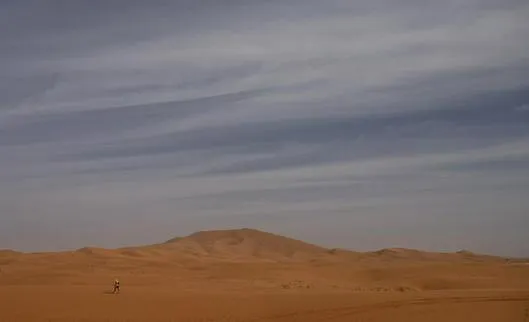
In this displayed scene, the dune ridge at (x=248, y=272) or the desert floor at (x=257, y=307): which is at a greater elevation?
the dune ridge at (x=248, y=272)

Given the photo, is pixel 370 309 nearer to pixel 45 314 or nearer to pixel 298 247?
pixel 45 314

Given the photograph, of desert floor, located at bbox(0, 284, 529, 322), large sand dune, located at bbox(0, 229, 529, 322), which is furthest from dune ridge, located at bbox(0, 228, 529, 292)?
desert floor, located at bbox(0, 284, 529, 322)

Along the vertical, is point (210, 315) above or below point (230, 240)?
below

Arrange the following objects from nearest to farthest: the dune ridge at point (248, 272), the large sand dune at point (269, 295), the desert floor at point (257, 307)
A: the desert floor at point (257, 307), the large sand dune at point (269, 295), the dune ridge at point (248, 272)

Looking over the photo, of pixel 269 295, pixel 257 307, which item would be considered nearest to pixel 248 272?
pixel 269 295

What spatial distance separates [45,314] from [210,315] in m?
5.22

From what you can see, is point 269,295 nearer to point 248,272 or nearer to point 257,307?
point 257,307

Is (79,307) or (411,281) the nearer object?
(79,307)

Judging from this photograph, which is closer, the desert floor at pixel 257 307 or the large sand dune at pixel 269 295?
the desert floor at pixel 257 307

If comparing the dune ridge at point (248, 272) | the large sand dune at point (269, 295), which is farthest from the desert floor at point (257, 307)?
the dune ridge at point (248, 272)

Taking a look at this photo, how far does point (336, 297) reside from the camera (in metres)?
23.8

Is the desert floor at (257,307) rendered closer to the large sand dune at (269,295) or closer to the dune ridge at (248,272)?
the large sand dune at (269,295)

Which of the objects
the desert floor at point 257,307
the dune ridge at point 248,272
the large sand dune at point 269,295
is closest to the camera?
the desert floor at point 257,307

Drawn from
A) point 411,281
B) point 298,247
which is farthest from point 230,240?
point 411,281
